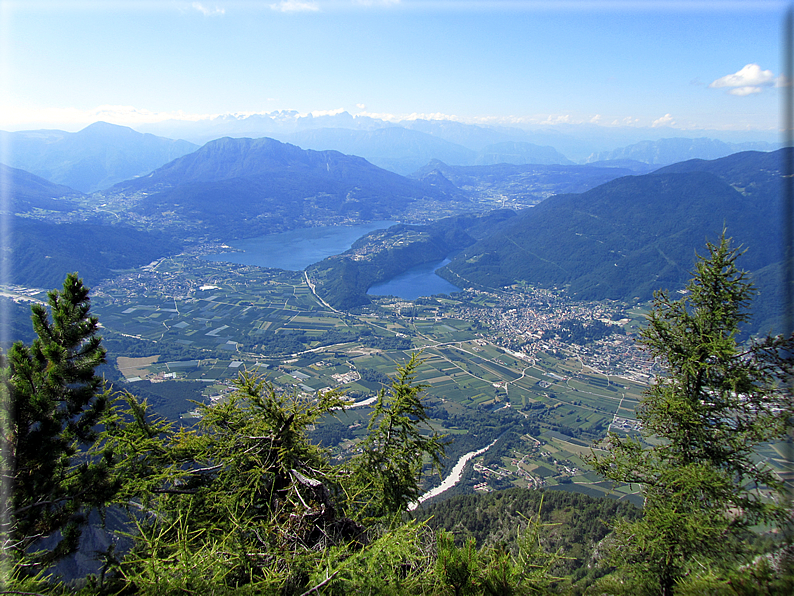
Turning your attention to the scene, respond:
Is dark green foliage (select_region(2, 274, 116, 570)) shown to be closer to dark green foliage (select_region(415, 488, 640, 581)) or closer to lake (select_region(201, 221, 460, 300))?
dark green foliage (select_region(415, 488, 640, 581))

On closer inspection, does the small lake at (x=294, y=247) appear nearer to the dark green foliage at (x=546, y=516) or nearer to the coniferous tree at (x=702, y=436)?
the dark green foliage at (x=546, y=516)

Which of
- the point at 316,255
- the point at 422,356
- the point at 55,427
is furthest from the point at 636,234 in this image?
the point at 55,427

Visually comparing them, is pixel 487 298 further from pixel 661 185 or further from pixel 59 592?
pixel 59 592

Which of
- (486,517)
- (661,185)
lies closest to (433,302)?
(486,517)

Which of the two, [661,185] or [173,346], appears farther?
[661,185]

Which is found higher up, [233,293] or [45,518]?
[45,518]

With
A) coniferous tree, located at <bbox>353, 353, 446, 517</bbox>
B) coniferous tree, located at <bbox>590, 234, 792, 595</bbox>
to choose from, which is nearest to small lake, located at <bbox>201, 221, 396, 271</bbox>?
coniferous tree, located at <bbox>353, 353, 446, 517</bbox>
